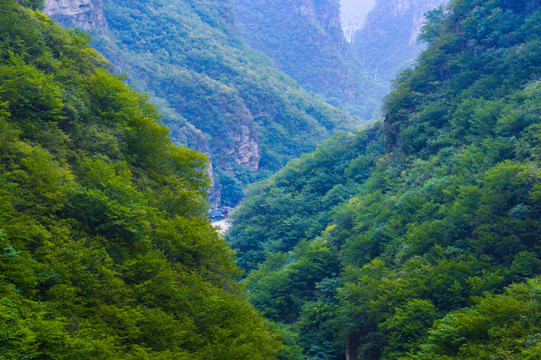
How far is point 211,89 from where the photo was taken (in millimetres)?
81875

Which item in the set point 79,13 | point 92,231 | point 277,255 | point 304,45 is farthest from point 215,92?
point 304,45

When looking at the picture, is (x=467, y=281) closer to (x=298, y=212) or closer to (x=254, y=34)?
(x=298, y=212)

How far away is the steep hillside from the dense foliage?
134 meters

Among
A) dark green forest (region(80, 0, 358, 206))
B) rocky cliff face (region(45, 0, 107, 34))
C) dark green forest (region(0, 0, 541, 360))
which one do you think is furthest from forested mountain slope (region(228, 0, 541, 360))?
rocky cliff face (region(45, 0, 107, 34))

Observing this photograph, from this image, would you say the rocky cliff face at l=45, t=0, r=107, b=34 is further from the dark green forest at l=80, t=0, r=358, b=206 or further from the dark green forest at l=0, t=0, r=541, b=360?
the dark green forest at l=0, t=0, r=541, b=360

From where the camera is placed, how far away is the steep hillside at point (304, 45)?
14800 cm

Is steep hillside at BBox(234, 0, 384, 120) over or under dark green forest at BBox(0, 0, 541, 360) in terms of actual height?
over

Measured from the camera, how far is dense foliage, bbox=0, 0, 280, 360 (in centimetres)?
876

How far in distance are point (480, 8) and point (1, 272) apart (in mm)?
35356

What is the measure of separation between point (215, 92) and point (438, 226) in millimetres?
69588

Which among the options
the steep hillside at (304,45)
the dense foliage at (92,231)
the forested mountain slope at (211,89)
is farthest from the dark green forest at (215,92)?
the dense foliage at (92,231)

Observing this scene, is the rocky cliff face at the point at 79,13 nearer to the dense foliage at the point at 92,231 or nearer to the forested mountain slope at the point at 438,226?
the forested mountain slope at the point at 438,226

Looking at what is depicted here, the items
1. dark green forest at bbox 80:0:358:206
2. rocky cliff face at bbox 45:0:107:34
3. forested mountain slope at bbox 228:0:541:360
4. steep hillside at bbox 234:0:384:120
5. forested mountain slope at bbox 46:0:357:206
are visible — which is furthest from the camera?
steep hillside at bbox 234:0:384:120

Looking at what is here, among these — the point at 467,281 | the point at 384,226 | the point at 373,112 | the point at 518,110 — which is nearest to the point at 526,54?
the point at 518,110
